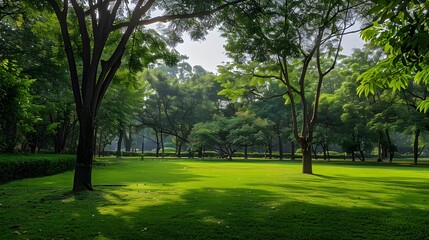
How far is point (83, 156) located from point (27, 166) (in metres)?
7.16

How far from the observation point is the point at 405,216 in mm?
6734

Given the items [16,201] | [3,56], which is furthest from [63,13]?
[3,56]

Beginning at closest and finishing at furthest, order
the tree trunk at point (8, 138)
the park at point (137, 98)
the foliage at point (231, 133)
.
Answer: the park at point (137, 98) → the tree trunk at point (8, 138) → the foliage at point (231, 133)

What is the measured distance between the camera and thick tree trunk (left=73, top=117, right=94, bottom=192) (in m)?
10.2

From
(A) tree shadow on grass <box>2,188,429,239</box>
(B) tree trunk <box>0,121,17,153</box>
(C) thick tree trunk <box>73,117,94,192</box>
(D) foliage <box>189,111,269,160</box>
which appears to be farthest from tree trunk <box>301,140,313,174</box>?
(D) foliage <box>189,111,269,160</box>

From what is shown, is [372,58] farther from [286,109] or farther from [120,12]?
[120,12]

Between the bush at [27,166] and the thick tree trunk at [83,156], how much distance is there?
5053 mm

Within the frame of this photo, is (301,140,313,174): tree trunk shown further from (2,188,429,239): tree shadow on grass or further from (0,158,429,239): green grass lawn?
(2,188,429,239): tree shadow on grass

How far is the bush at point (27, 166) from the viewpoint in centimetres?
1357

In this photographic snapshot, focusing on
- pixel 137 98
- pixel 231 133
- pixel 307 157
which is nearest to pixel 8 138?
pixel 307 157

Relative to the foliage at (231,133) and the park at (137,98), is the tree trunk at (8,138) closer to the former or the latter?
the park at (137,98)

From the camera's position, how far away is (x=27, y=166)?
1548cm

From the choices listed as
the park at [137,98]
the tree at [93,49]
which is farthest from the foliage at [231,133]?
the tree at [93,49]

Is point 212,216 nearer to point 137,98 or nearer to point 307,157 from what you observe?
point 307,157
